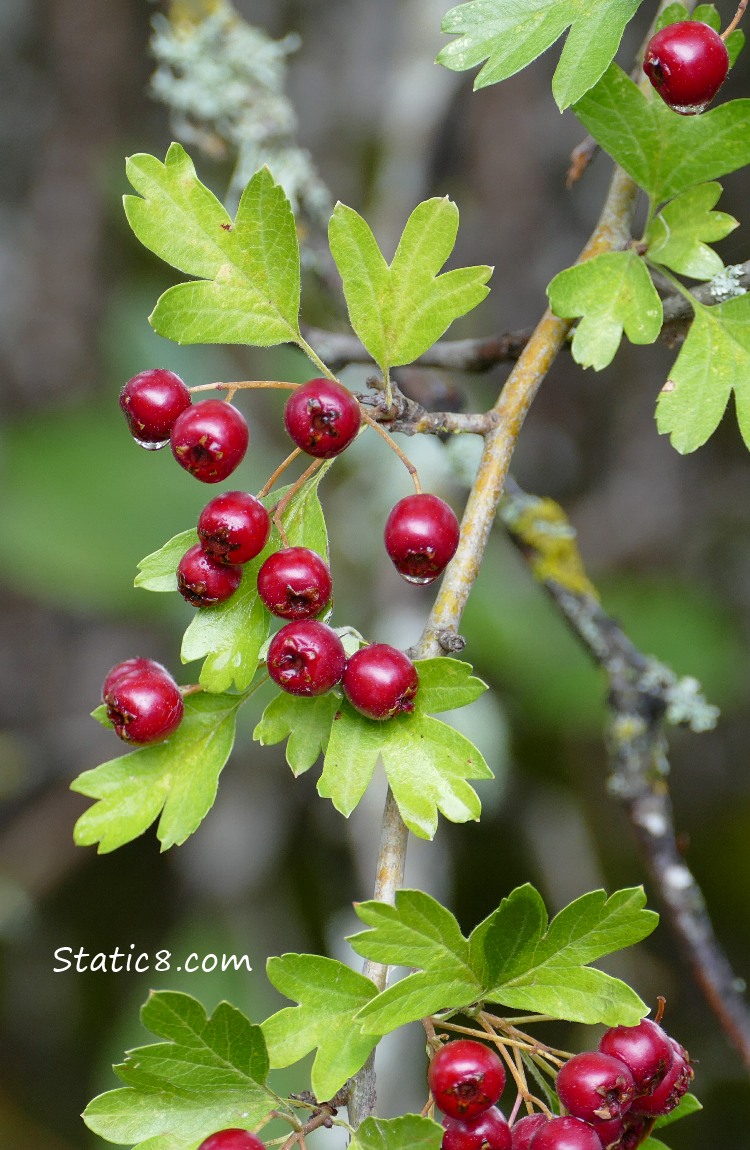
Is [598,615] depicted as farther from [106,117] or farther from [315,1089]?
[106,117]

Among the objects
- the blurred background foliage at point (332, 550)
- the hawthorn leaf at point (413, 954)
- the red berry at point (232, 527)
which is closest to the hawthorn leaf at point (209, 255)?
the red berry at point (232, 527)

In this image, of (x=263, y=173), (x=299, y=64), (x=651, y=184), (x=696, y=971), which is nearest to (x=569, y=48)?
(x=651, y=184)

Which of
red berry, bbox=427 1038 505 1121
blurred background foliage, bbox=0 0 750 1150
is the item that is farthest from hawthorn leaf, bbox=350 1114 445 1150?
blurred background foliage, bbox=0 0 750 1150

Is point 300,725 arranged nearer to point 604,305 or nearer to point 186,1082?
point 186,1082

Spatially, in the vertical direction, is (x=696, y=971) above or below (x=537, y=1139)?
above

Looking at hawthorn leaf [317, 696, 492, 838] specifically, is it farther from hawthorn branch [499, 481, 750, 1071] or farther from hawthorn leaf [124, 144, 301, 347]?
hawthorn branch [499, 481, 750, 1071]

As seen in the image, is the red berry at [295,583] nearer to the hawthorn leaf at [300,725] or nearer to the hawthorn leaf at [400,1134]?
the hawthorn leaf at [300,725]

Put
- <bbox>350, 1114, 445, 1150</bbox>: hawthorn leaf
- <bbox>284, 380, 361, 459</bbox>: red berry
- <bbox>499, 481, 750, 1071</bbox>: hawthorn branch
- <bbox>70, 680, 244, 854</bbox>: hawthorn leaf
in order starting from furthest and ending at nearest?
1. <bbox>499, 481, 750, 1071</bbox>: hawthorn branch
2. <bbox>70, 680, 244, 854</bbox>: hawthorn leaf
3. <bbox>284, 380, 361, 459</bbox>: red berry
4. <bbox>350, 1114, 445, 1150</bbox>: hawthorn leaf
